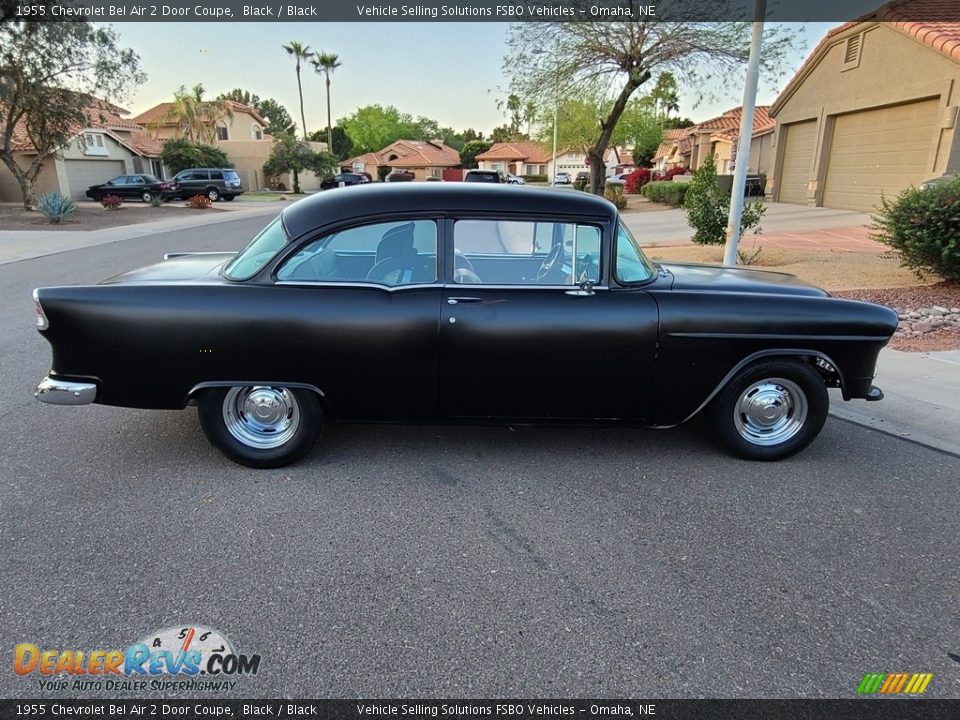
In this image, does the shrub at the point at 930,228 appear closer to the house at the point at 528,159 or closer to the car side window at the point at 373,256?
the car side window at the point at 373,256

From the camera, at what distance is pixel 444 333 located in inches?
135

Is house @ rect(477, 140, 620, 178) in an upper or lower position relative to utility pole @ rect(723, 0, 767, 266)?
upper

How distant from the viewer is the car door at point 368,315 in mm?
3410

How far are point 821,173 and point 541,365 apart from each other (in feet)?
68.8

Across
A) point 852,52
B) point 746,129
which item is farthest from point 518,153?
point 746,129

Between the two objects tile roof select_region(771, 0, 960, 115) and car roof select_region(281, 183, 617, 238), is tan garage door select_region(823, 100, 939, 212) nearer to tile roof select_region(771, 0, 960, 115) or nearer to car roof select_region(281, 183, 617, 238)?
tile roof select_region(771, 0, 960, 115)

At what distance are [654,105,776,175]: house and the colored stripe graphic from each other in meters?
15.7

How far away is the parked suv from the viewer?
107ft

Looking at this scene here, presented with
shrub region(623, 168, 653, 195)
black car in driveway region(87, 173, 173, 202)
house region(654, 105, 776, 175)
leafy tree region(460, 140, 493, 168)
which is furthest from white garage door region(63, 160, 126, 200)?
leafy tree region(460, 140, 493, 168)

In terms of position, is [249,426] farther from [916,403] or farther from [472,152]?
[472,152]

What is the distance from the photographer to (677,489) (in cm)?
343

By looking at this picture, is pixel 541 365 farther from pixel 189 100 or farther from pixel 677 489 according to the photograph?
pixel 189 100

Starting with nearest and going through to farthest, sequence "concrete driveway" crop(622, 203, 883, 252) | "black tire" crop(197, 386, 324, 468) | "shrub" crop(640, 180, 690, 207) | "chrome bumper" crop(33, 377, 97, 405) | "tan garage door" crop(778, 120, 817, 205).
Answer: "chrome bumper" crop(33, 377, 97, 405)
"black tire" crop(197, 386, 324, 468)
"concrete driveway" crop(622, 203, 883, 252)
"tan garage door" crop(778, 120, 817, 205)
"shrub" crop(640, 180, 690, 207)

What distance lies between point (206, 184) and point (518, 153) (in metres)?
53.5
